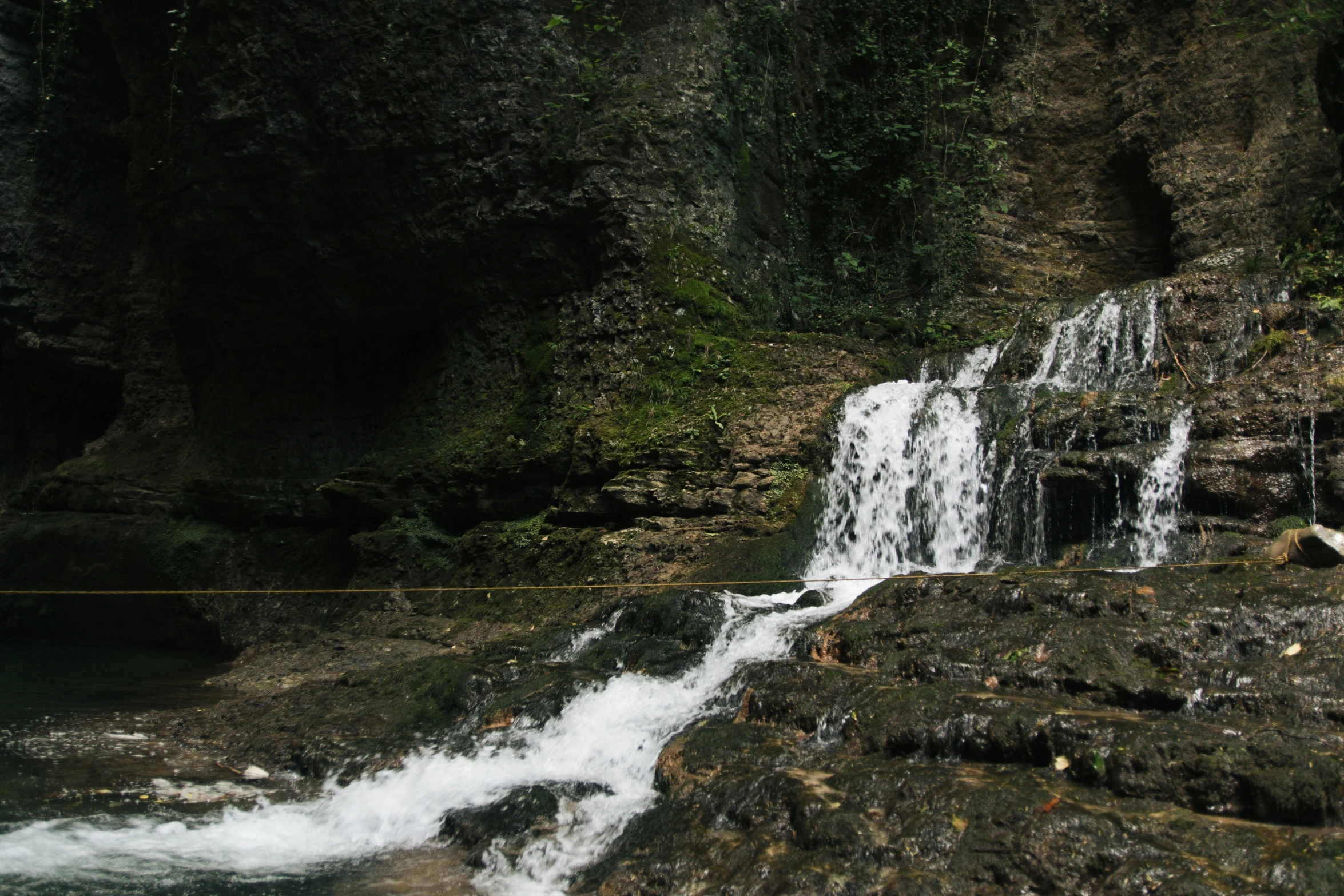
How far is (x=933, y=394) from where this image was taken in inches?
335

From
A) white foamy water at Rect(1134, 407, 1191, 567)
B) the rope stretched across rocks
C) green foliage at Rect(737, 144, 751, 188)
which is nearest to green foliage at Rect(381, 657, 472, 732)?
the rope stretched across rocks

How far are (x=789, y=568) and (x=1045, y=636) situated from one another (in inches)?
138

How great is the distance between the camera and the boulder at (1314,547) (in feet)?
16.3

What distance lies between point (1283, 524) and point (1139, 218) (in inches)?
317

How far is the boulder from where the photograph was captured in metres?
4.98

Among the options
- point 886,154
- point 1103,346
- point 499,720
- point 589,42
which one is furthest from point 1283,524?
point 589,42

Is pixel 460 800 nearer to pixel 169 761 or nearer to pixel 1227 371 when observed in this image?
pixel 169 761

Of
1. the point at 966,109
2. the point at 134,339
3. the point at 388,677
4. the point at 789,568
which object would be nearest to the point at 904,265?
the point at 966,109

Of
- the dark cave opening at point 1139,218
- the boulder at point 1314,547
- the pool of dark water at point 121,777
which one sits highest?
the dark cave opening at point 1139,218

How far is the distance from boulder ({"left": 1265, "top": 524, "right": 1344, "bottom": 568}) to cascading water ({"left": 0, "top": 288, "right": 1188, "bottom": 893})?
165 cm

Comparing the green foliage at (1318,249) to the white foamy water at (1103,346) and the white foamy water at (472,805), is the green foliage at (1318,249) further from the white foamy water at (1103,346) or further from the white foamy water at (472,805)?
the white foamy water at (472,805)

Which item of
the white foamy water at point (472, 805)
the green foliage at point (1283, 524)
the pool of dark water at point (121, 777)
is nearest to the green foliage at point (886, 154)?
the green foliage at point (1283, 524)

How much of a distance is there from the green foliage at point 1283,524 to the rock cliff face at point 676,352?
0.18ft

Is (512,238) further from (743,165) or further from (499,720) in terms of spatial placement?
(499,720)
